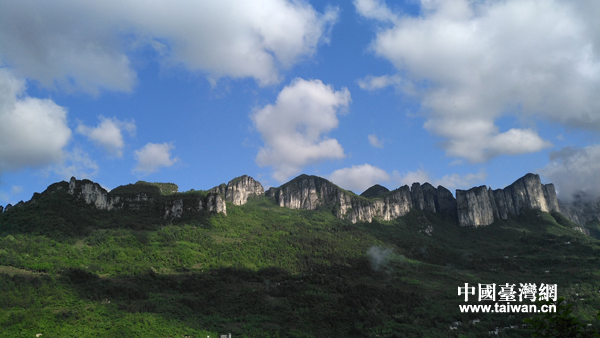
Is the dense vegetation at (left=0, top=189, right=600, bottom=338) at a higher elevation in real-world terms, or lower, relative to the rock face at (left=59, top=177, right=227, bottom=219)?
lower

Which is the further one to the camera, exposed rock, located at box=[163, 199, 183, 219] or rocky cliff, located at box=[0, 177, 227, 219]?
exposed rock, located at box=[163, 199, 183, 219]

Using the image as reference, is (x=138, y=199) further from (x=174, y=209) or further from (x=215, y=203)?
(x=215, y=203)

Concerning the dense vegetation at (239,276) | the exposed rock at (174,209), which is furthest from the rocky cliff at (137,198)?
the dense vegetation at (239,276)

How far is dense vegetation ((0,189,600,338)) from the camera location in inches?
2544

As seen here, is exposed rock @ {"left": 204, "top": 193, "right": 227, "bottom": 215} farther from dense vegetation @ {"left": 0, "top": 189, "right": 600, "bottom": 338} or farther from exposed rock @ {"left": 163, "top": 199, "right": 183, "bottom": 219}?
exposed rock @ {"left": 163, "top": 199, "right": 183, "bottom": 219}

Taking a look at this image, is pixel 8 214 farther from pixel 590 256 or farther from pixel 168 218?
pixel 590 256

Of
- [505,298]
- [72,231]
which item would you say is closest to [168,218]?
[72,231]

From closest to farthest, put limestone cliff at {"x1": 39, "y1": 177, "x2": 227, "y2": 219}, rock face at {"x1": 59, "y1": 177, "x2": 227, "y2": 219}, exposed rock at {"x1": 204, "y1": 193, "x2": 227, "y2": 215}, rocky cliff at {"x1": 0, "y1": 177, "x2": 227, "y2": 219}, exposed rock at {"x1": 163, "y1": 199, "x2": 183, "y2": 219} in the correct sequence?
rocky cliff at {"x1": 0, "y1": 177, "x2": 227, "y2": 219}
limestone cliff at {"x1": 39, "y1": 177, "x2": 227, "y2": 219}
rock face at {"x1": 59, "y1": 177, "x2": 227, "y2": 219}
exposed rock at {"x1": 163, "y1": 199, "x2": 183, "y2": 219}
exposed rock at {"x1": 204, "y1": 193, "x2": 227, "y2": 215}

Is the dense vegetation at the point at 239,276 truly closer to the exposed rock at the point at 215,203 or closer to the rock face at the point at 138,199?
the rock face at the point at 138,199

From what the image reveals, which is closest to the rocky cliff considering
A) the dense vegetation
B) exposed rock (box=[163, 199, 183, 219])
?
exposed rock (box=[163, 199, 183, 219])

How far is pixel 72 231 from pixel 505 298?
113 metres

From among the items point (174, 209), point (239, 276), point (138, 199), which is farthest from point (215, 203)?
point (239, 276)

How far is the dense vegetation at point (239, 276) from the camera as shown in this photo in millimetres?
64625

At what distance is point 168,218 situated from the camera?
436 feet
